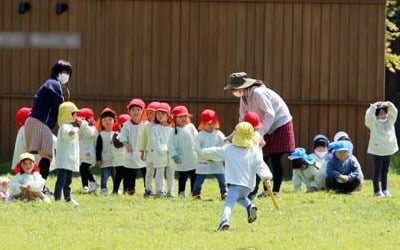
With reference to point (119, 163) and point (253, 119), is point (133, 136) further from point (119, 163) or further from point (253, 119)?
point (253, 119)

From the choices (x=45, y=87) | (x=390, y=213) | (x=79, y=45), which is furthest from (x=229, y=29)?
(x=390, y=213)

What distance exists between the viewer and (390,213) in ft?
47.1

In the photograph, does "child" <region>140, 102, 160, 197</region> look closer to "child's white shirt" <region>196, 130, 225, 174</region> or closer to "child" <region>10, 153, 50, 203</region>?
"child's white shirt" <region>196, 130, 225, 174</region>

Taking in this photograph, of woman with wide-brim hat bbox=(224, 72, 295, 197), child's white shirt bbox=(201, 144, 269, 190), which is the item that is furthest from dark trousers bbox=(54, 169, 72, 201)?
child's white shirt bbox=(201, 144, 269, 190)

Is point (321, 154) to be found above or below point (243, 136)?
below

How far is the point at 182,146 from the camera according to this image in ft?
55.7

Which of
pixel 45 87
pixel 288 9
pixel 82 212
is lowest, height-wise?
pixel 82 212

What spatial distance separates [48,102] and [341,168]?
432 centimetres

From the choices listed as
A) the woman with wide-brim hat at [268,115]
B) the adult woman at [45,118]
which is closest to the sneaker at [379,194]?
the woman with wide-brim hat at [268,115]

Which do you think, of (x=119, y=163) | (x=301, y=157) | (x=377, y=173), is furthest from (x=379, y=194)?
(x=119, y=163)

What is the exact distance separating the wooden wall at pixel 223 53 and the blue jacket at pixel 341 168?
211 inches

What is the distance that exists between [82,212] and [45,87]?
7.41 feet

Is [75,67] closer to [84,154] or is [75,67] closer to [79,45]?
[79,45]

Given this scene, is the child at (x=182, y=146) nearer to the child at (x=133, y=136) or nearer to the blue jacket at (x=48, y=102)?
the child at (x=133, y=136)
